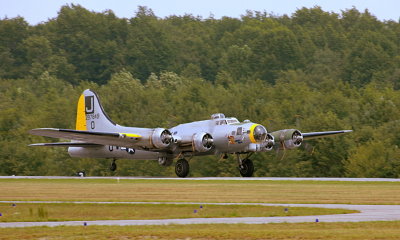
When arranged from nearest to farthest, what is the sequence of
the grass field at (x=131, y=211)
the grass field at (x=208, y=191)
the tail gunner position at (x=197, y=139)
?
the grass field at (x=131, y=211) < the grass field at (x=208, y=191) < the tail gunner position at (x=197, y=139)

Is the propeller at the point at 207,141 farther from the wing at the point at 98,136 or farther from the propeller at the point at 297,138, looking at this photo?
the propeller at the point at 297,138

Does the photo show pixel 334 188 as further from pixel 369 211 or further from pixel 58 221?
pixel 58 221

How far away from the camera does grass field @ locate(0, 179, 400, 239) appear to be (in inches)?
916

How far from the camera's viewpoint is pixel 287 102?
271 ft

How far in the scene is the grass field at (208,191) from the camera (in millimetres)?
35531

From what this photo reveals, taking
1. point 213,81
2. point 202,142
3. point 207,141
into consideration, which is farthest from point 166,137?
point 213,81

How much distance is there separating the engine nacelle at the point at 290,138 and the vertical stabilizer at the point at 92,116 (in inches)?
451

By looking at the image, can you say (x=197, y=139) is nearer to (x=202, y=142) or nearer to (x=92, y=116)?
(x=202, y=142)

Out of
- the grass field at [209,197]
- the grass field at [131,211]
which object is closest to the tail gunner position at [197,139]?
the grass field at [209,197]

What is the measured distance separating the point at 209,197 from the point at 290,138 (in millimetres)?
15490

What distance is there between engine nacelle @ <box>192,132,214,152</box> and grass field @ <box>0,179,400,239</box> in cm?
259

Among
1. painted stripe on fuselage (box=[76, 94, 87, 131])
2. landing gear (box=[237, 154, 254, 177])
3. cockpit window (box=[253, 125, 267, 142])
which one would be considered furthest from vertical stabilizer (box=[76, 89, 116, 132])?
→ cockpit window (box=[253, 125, 267, 142])

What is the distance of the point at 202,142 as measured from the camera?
50.3 m

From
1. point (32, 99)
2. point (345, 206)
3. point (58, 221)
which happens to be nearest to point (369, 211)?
point (345, 206)
